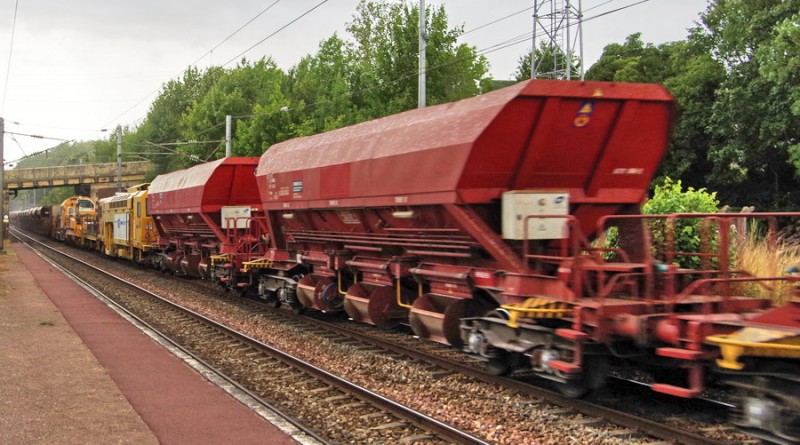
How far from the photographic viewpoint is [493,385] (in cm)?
860

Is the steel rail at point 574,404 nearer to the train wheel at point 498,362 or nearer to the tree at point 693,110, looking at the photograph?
the train wheel at point 498,362

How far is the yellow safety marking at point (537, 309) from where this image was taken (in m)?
7.41

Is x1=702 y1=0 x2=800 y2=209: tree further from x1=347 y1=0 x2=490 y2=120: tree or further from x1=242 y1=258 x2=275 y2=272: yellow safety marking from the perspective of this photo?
x1=242 y1=258 x2=275 y2=272: yellow safety marking

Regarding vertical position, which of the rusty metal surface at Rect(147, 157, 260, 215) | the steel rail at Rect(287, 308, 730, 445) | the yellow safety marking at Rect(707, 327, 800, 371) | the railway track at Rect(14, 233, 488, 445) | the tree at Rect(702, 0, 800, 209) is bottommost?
the railway track at Rect(14, 233, 488, 445)

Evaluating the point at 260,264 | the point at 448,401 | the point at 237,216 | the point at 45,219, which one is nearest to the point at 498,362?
the point at 448,401

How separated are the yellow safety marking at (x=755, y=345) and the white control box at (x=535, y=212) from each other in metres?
2.54

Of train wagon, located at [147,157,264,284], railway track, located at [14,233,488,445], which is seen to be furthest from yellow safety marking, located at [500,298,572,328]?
train wagon, located at [147,157,264,284]

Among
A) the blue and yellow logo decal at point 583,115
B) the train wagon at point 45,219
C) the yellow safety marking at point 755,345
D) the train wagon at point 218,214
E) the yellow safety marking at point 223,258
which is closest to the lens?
the yellow safety marking at point 755,345

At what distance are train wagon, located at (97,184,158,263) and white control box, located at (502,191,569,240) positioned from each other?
797 inches

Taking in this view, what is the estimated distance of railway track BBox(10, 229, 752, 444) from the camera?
6445 mm

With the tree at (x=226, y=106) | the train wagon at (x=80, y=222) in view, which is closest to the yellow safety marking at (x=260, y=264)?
the train wagon at (x=80, y=222)

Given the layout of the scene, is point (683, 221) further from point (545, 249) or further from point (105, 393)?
point (105, 393)

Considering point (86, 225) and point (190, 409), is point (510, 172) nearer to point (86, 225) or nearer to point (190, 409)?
point (190, 409)

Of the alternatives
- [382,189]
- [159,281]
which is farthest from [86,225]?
[382,189]
